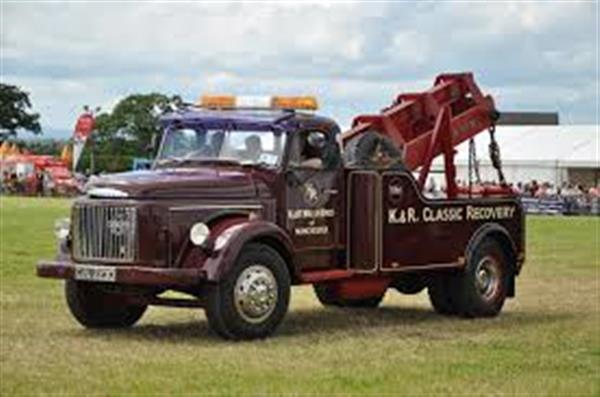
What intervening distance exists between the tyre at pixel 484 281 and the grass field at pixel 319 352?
9.9 inches

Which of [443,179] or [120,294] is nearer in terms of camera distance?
[120,294]

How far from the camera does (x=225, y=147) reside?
14.2 metres

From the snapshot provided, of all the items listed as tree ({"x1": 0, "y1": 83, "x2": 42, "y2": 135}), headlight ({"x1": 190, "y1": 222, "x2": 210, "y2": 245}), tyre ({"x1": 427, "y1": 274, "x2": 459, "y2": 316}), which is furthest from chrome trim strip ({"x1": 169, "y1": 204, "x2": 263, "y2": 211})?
tree ({"x1": 0, "y1": 83, "x2": 42, "y2": 135})

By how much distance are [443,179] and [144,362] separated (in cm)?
A: 679

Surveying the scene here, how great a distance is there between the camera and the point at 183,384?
33.0 ft

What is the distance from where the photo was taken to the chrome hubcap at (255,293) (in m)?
13.0

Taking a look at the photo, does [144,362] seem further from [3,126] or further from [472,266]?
[3,126]

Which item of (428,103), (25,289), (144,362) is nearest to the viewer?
(144,362)

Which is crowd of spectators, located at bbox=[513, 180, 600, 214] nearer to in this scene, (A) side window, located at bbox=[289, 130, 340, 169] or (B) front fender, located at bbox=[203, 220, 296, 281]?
(A) side window, located at bbox=[289, 130, 340, 169]

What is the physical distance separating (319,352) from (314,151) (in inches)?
110

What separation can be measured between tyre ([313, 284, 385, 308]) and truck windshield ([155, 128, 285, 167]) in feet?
5.57

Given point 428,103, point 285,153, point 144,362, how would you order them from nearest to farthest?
point 144,362
point 285,153
point 428,103

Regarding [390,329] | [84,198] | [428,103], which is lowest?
[390,329]

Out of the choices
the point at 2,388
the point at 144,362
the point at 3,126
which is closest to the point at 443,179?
the point at 144,362
